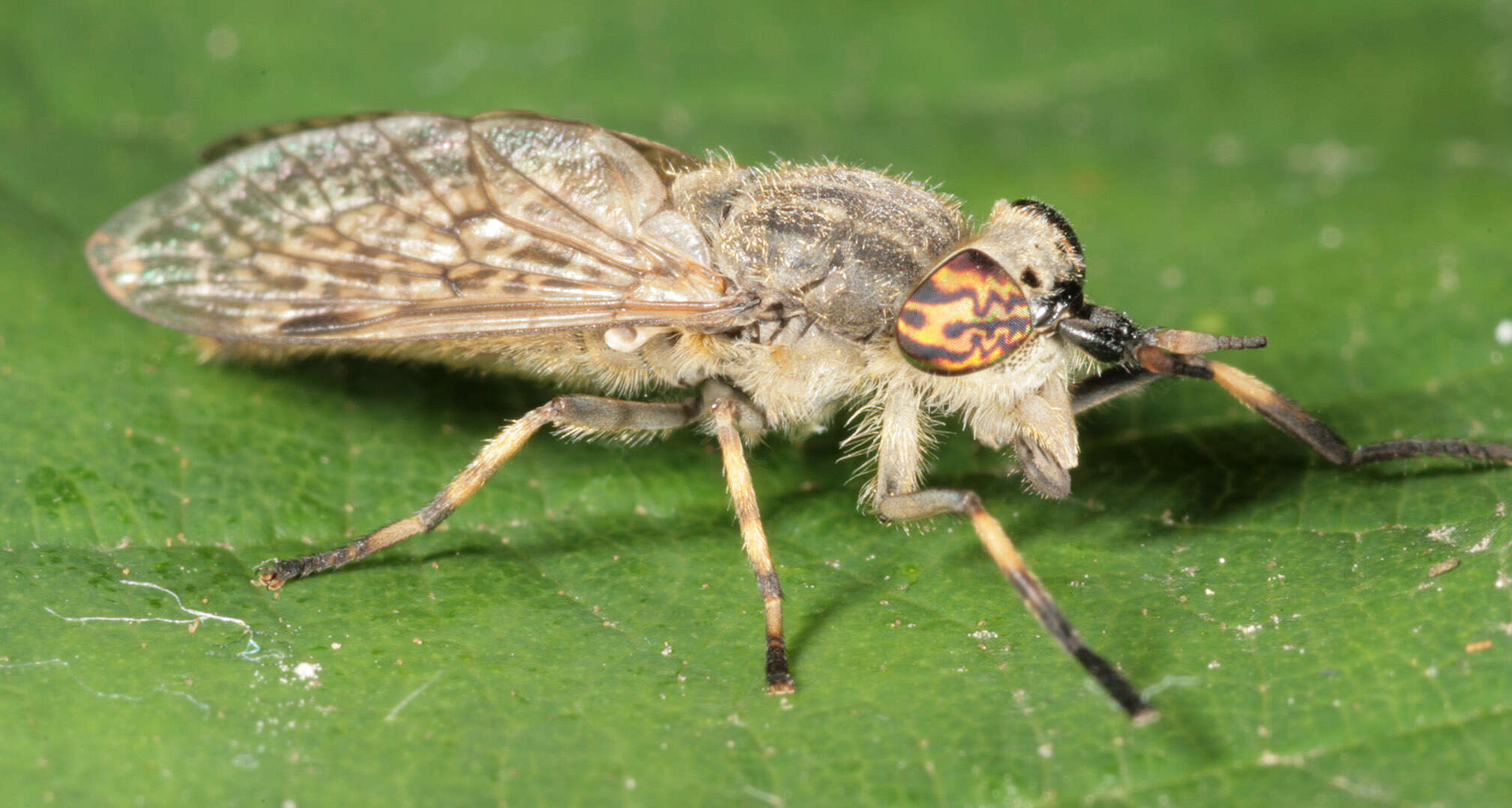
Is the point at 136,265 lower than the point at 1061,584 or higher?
higher

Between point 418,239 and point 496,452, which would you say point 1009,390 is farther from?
point 418,239

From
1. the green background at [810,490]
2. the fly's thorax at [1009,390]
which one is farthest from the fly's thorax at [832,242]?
the green background at [810,490]

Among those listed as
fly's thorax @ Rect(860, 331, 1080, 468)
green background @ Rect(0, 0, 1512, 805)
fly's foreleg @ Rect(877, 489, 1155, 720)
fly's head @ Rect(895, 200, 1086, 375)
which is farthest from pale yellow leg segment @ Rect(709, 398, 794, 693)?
fly's head @ Rect(895, 200, 1086, 375)

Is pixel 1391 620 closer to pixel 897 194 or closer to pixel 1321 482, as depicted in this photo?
pixel 1321 482

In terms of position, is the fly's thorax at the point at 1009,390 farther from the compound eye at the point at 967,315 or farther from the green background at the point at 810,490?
the green background at the point at 810,490

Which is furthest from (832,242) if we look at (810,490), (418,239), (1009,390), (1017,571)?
(418,239)

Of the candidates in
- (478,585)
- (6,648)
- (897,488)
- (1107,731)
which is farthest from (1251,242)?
(6,648)

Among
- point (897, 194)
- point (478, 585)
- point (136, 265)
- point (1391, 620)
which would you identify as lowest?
point (478, 585)
